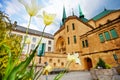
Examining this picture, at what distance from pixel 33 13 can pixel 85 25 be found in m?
20.3

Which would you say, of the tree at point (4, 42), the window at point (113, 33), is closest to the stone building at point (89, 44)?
the window at point (113, 33)

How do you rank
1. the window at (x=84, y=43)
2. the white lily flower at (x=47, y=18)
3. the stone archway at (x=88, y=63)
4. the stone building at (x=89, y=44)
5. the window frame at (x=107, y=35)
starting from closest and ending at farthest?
the white lily flower at (x=47, y=18) → the stone building at (x=89, y=44) → the window frame at (x=107, y=35) → the stone archway at (x=88, y=63) → the window at (x=84, y=43)

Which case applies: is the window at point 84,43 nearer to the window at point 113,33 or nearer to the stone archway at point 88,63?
the stone archway at point 88,63

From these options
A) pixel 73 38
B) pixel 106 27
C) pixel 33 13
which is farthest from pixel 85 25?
pixel 33 13

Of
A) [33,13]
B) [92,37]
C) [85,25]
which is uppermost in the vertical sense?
[85,25]

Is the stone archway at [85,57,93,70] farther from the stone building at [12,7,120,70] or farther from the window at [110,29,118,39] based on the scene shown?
the window at [110,29,118,39]

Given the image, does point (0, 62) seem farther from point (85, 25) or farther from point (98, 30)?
point (85, 25)

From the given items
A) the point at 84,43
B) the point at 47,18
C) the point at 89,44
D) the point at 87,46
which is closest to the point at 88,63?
the point at 87,46

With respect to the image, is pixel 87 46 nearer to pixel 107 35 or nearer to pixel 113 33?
pixel 107 35

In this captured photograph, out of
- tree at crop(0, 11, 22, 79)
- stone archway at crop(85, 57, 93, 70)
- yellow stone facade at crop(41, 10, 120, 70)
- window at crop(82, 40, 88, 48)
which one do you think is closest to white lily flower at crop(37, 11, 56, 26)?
tree at crop(0, 11, 22, 79)

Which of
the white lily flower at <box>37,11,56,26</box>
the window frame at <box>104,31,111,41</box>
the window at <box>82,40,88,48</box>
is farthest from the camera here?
the window at <box>82,40,88,48</box>

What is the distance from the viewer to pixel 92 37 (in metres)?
15.5

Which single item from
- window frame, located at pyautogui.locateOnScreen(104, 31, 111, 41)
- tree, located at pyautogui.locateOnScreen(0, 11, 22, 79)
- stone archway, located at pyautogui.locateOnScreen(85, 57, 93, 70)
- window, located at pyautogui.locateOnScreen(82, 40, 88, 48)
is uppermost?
window frame, located at pyautogui.locateOnScreen(104, 31, 111, 41)

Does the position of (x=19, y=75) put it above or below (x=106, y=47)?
below
